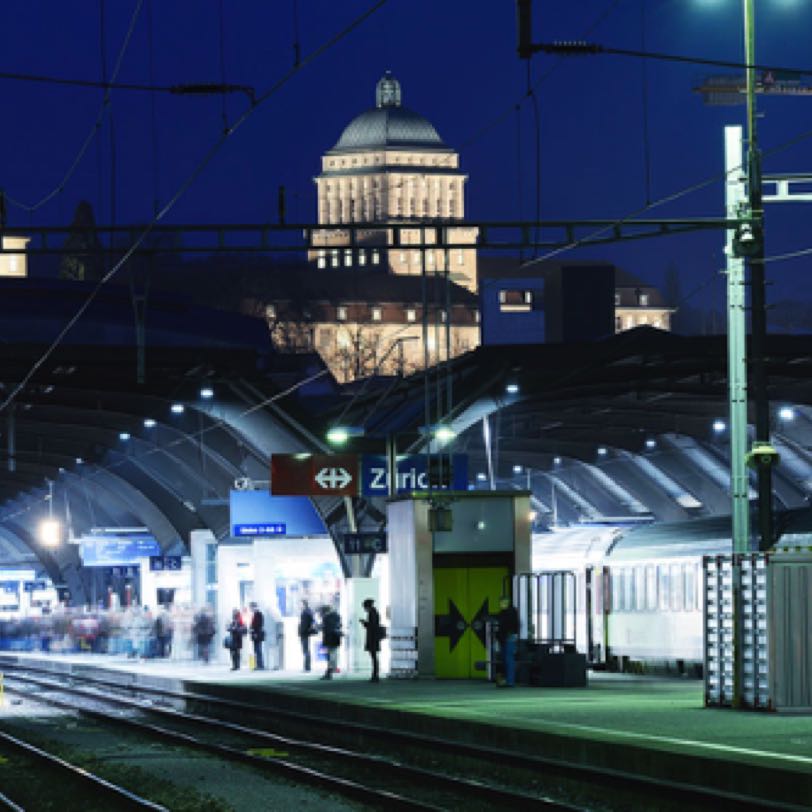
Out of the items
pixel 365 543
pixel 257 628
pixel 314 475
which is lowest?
pixel 257 628

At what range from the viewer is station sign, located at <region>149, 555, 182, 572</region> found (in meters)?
72.3

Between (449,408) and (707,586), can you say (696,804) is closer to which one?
(707,586)

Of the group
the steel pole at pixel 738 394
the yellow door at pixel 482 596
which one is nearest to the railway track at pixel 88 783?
the steel pole at pixel 738 394

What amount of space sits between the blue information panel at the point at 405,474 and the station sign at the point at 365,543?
2.91ft

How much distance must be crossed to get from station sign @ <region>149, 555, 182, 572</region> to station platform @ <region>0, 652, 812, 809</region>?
25332 mm

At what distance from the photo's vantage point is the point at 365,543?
4541 centimetres

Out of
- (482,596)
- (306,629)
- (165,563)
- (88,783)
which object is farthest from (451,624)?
(165,563)

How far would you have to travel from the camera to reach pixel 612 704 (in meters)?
31.1

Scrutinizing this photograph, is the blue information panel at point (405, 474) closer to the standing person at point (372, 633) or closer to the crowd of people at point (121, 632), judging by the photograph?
the standing person at point (372, 633)

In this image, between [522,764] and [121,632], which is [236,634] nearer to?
[121,632]

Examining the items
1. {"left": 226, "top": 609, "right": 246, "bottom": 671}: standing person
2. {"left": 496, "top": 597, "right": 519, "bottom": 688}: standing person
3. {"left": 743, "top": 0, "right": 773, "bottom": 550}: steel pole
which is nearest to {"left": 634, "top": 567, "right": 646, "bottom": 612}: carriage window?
{"left": 496, "top": 597, "right": 519, "bottom": 688}: standing person

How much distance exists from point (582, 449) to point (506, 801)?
57110mm

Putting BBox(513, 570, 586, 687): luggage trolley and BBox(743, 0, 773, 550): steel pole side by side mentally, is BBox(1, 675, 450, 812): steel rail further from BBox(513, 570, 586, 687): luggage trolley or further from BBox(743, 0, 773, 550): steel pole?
BBox(743, 0, 773, 550): steel pole

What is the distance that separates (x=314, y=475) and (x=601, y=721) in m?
18.7
